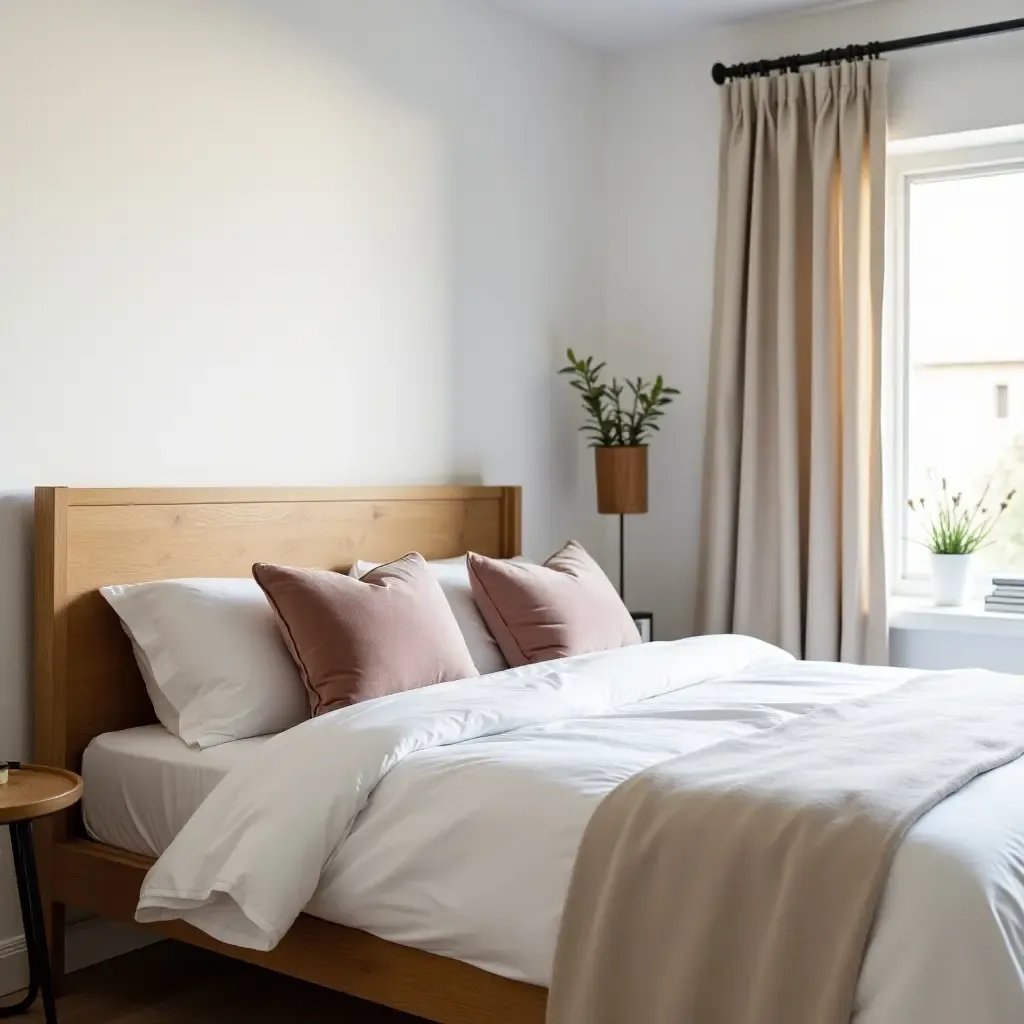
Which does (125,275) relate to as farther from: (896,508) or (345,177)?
(896,508)

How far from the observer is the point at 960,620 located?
409 centimetres

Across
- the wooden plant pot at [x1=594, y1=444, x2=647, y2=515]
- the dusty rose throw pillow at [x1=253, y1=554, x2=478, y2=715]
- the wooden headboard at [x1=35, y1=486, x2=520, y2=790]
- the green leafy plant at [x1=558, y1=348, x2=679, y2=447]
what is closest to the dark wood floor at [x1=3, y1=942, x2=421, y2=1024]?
the wooden headboard at [x1=35, y1=486, x2=520, y2=790]

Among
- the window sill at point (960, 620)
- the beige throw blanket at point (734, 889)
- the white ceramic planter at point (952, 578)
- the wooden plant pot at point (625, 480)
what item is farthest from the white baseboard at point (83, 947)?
the white ceramic planter at point (952, 578)

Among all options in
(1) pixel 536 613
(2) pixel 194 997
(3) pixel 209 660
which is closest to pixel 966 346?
(1) pixel 536 613

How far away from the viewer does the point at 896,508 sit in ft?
14.6

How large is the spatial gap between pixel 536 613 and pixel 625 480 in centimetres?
117

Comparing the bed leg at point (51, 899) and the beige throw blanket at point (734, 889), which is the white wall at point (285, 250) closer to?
the bed leg at point (51, 899)

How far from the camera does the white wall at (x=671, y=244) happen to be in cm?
458

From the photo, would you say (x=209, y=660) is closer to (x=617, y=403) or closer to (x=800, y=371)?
(x=617, y=403)

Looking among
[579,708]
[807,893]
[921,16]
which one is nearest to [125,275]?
[579,708]

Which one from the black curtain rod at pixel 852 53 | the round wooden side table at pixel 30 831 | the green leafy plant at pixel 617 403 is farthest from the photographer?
the green leafy plant at pixel 617 403

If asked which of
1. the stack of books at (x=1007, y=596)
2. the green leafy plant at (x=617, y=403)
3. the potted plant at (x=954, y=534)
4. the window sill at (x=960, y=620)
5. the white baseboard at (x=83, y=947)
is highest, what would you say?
the green leafy plant at (x=617, y=403)

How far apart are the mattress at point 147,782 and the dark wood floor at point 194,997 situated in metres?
0.34

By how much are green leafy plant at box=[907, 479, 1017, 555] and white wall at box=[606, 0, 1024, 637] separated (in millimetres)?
785
